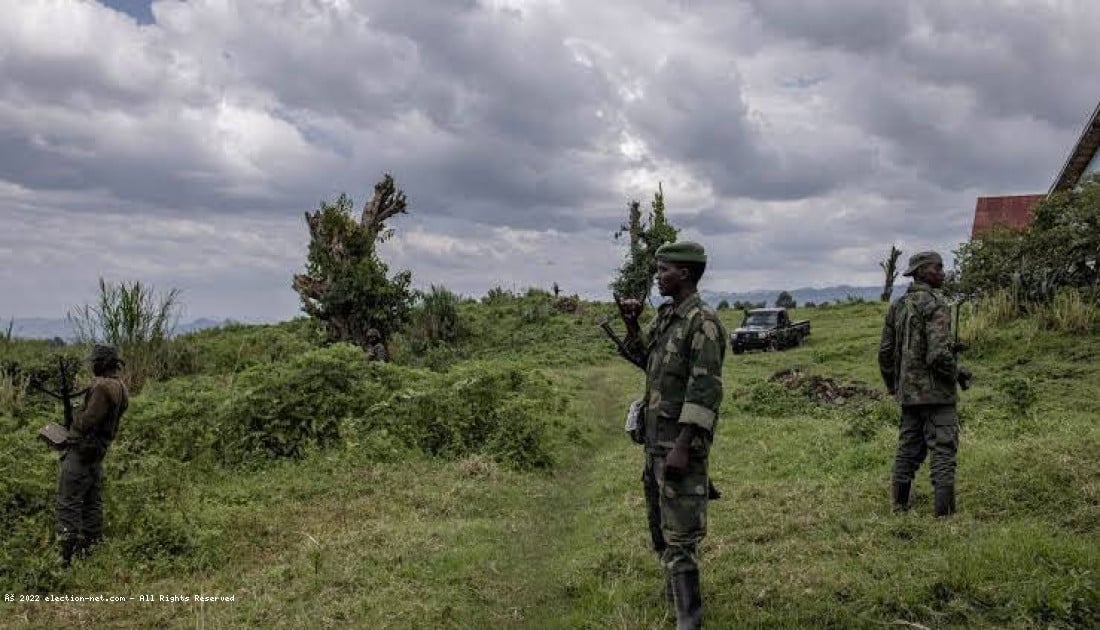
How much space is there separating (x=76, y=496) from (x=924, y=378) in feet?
27.1

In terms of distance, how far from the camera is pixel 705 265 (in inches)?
223

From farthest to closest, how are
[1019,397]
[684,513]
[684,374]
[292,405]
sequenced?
[1019,397] → [292,405] → [684,374] → [684,513]

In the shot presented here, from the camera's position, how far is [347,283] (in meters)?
23.4

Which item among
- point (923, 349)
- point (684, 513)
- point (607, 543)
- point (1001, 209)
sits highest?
point (1001, 209)

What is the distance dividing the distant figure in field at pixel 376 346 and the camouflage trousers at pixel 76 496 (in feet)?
49.0

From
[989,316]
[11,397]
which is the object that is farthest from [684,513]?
[989,316]

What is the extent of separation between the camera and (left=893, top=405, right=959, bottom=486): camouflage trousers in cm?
733

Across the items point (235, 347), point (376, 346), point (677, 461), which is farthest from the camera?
point (235, 347)

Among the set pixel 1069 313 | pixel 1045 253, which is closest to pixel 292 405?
pixel 1069 313

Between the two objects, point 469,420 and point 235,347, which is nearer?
point 469,420

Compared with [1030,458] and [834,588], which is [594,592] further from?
[1030,458]

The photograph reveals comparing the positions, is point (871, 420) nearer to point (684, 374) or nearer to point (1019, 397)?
point (1019, 397)

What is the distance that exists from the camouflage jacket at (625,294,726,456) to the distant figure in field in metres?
18.4

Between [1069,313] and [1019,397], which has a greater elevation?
[1069,313]
